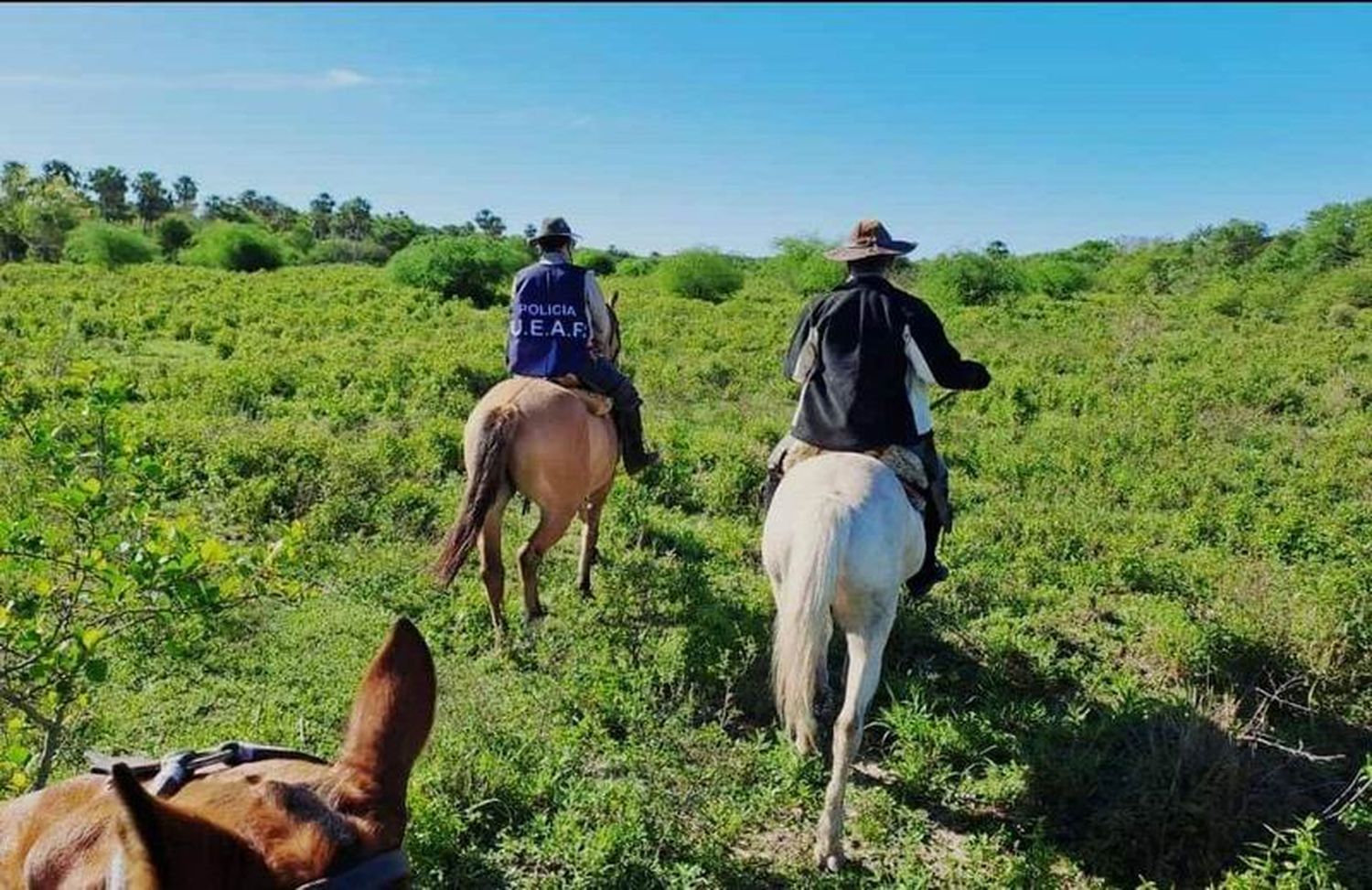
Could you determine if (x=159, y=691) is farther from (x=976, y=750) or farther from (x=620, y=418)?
(x=976, y=750)

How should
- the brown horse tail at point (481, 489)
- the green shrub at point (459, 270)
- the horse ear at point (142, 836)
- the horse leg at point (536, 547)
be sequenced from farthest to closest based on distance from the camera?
the green shrub at point (459, 270) → the horse leg at point (536, 547) → the brown horse tail at point (481, 489) → the horse ear at point (142, 836)

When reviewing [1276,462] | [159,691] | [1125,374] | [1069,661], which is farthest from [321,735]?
[1125,374]

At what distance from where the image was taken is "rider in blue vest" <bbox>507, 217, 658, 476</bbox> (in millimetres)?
5953

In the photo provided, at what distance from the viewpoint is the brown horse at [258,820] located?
4.42 feet

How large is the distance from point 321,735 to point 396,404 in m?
6.37

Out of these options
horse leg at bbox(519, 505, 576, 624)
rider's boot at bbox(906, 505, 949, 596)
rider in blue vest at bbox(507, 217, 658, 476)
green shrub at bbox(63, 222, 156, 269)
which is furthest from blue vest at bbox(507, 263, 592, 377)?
green shrub at bbox(63, 222, 156, 269)

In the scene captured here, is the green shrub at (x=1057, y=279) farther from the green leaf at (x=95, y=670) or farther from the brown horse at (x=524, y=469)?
the green leaf at (x=95, y=670)

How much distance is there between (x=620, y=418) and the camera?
6.39 metres

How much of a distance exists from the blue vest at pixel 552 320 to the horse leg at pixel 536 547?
2.95 feet

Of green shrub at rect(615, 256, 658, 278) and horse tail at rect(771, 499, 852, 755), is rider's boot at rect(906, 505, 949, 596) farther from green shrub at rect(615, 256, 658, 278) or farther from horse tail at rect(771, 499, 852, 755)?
green shrub at rect(615, 256, 658, 278)

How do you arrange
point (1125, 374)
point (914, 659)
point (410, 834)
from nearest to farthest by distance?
point (410, 834) → point (914, 659) → point (1125, 374)

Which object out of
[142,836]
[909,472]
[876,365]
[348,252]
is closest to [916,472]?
[909,472]

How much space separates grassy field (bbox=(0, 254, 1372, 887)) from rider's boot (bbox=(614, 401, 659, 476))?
0.72m

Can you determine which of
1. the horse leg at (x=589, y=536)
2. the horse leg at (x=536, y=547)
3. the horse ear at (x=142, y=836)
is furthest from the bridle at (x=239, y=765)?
the horse leg at (x=589, y=536)
